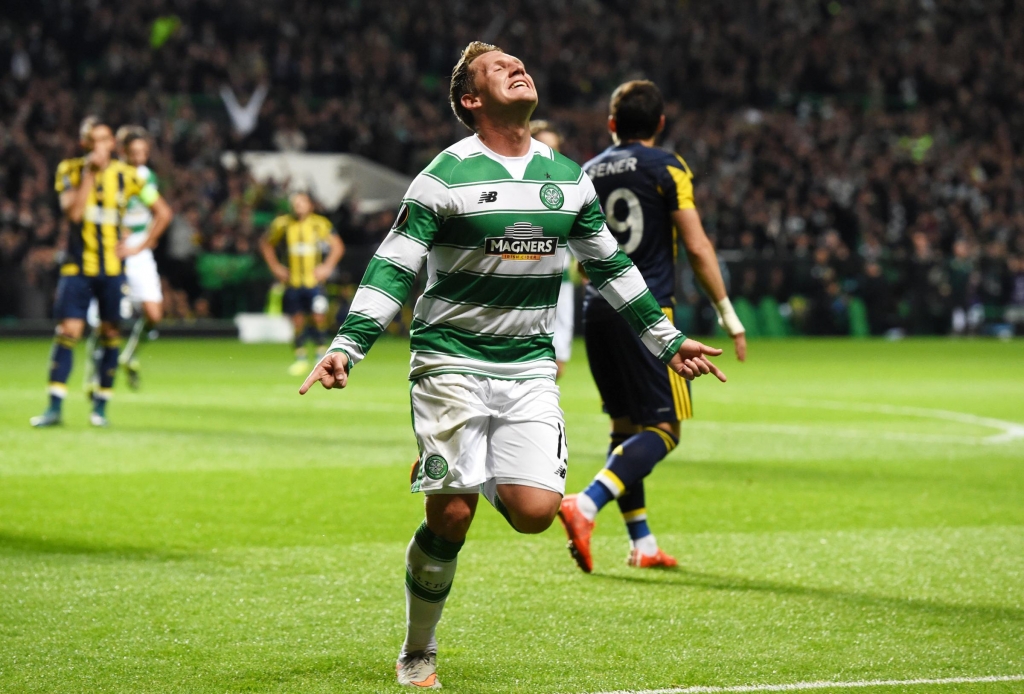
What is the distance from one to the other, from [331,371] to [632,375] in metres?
2.73

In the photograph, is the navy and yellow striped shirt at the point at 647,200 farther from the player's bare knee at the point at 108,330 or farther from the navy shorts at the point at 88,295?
the player's bare knee at the point at 108,330

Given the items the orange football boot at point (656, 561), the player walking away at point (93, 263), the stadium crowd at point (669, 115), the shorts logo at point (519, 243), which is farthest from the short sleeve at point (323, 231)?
the shorts logo at point (519, 243)

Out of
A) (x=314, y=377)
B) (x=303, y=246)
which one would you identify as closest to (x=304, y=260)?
(x=303, y=246)

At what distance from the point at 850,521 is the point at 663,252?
2155mm

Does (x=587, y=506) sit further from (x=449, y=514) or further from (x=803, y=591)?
(x=449, y=514)

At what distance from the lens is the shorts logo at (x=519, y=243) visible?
13.9 feet

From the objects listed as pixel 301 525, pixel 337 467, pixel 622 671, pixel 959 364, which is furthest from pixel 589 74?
pixel 622 671

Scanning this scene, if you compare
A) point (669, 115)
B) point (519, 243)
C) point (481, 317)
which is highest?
point (669, 115)

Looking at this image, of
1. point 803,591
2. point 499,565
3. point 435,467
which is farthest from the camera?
point 499,565

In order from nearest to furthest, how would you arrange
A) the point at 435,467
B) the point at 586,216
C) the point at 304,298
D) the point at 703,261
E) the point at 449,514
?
the point at 435,467 < the point at 449,514 < the point at 586,216 < the point at 703,261 < the point at 304,298

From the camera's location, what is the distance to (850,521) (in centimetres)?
753

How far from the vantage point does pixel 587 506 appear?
19.7 feet

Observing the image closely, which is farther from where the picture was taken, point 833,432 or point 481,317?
point 833,432

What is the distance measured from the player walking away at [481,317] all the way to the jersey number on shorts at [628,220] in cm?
186
